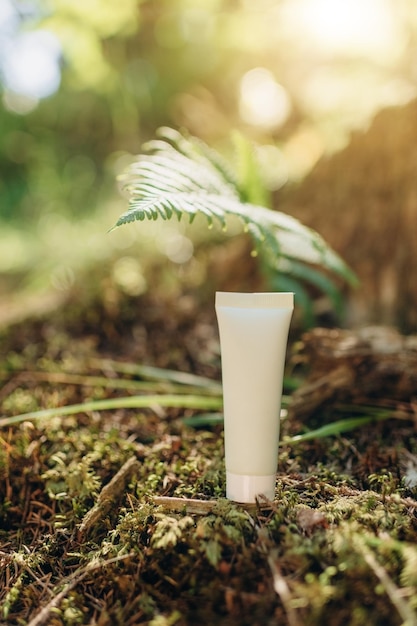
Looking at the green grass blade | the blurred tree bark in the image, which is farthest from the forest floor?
the blurred tree bark

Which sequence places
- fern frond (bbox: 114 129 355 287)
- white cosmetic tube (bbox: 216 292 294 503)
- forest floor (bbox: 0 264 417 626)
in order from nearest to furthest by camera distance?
forest floor (bbox: 0 264 417 626) → white cosmetic tube (bbox: 216 292 294 503) → fern frond (bbox: 114 129 355 287)

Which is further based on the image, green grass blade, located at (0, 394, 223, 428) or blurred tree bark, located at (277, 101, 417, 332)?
blurred tree bark, located at (277, 101, 417, 332)

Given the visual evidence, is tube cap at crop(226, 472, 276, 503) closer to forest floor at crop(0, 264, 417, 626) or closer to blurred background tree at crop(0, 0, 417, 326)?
forest floor at crop(0, 264, 417, 626)

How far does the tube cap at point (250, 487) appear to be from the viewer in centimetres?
98

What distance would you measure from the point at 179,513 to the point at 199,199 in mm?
628

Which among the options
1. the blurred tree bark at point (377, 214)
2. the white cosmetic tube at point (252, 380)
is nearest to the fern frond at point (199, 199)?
the white cosmetic tube at point (252, 380)

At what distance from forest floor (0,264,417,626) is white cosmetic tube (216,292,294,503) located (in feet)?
0.20

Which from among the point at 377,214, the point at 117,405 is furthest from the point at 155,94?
the point at 117,405

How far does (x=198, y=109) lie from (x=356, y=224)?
160 cm

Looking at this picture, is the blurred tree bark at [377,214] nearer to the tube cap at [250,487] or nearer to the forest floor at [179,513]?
the forest floor at [179,513]

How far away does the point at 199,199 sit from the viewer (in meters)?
1.15

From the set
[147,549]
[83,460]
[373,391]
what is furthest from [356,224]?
[147,549]

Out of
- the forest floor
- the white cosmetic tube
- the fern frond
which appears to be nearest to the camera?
the forest floor

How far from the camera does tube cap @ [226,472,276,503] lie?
0.98 m
